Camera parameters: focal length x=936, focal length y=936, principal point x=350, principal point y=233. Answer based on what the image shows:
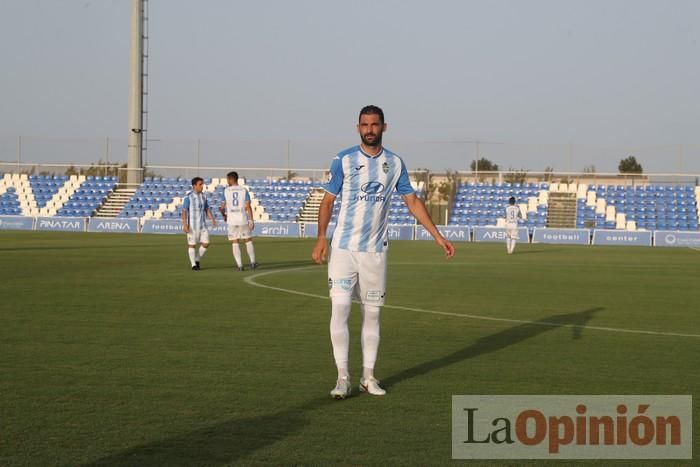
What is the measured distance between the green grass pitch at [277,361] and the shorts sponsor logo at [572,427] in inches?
5.8

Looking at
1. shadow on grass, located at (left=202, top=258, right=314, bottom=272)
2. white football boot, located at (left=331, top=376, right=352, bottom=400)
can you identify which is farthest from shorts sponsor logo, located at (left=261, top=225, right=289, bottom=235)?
white football boot, located at (left=331, top=376, right=352, bottom=400)

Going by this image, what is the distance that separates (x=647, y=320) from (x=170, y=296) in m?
7.22

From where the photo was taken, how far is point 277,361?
9008mm

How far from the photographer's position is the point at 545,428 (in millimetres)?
6547

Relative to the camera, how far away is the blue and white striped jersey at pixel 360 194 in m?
7.91

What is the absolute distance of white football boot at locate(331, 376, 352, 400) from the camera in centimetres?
746

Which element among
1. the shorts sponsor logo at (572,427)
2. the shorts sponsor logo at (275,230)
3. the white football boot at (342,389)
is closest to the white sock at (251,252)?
the white football boot at (342,389)

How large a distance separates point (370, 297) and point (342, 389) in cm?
87

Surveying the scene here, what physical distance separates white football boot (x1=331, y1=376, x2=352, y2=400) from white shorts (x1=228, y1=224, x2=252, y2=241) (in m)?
14.3

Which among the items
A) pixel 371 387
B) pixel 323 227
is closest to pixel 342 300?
pixel 323 227

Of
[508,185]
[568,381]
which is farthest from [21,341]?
[508,185]

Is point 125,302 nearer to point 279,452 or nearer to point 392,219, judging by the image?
point 279,452

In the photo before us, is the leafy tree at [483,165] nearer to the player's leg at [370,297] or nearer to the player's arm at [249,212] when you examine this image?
the player's arm at [249,212]

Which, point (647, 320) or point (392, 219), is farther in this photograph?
point (392, 219)
